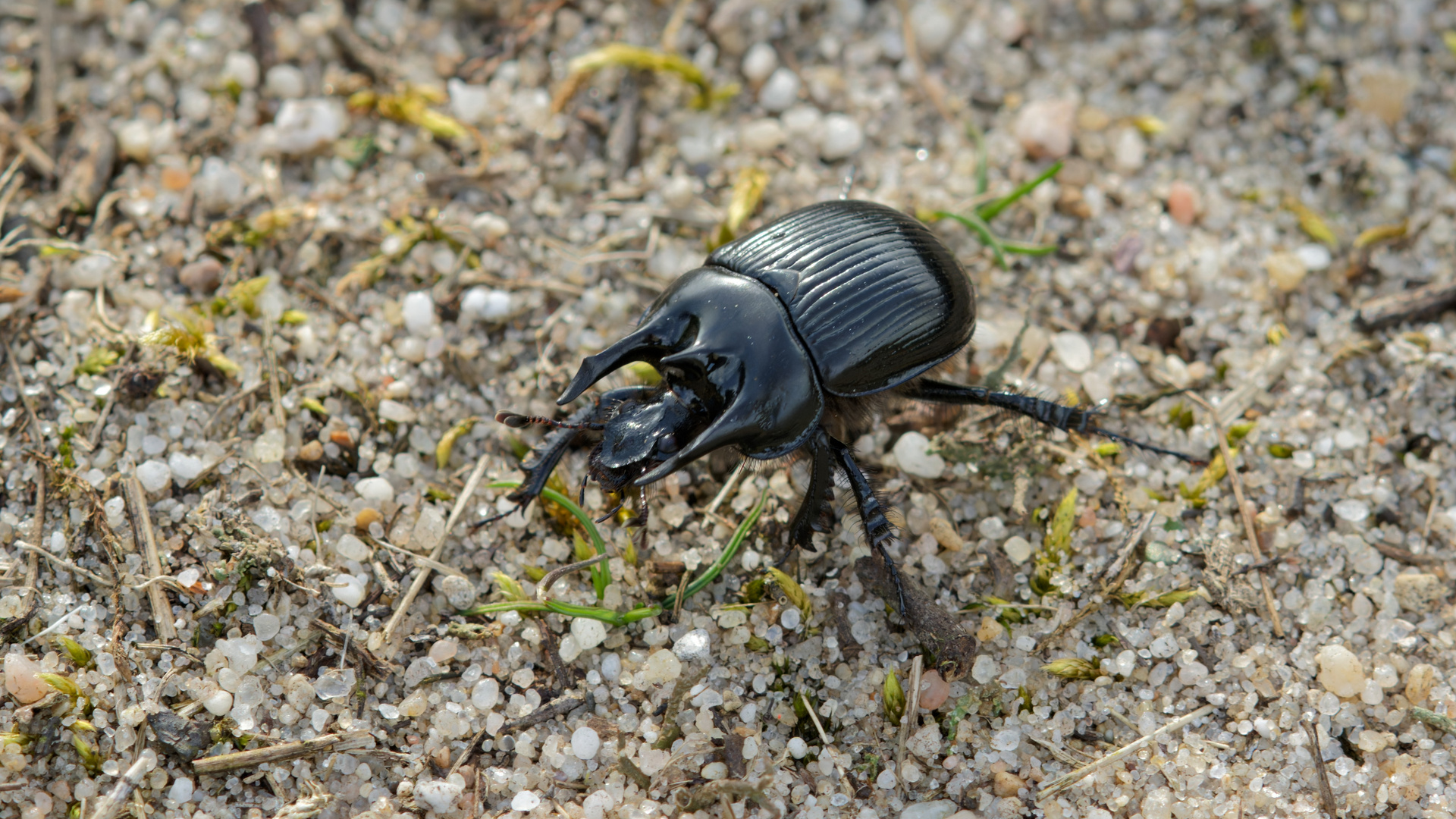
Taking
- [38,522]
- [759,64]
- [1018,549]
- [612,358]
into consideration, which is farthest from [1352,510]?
[38,522]

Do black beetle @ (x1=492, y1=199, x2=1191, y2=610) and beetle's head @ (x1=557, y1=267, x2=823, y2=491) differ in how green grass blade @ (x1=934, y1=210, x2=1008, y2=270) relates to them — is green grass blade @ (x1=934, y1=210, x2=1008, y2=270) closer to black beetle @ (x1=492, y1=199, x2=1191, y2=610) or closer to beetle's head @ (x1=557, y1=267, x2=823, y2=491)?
black beetle @ (x1=492, y1=199, x2=1191, y2=610)

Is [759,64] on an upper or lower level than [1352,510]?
upper

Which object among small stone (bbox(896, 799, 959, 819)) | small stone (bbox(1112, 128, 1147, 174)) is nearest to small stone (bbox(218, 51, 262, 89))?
small stone (bbox(1112, 128, 1147, 174))

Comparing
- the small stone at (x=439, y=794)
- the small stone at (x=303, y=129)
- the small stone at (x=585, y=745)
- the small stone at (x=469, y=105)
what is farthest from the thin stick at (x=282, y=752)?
the small stone at (x=469, y=105)

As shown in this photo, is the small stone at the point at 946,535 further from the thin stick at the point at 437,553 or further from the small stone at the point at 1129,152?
the small stone at the point at 1129,152

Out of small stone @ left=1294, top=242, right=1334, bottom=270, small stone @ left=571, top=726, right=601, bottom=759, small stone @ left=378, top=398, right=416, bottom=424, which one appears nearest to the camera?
small stone @ left=571, top=726, right=601, bottom=759

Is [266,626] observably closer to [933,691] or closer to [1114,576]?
[933,691]

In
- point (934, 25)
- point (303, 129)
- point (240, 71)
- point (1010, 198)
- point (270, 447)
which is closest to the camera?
point (270, 447)
